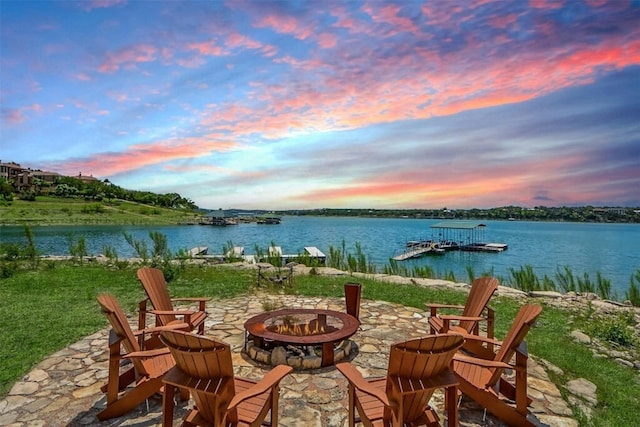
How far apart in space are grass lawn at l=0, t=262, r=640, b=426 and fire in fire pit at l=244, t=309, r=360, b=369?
2194 mm

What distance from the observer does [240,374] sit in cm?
342

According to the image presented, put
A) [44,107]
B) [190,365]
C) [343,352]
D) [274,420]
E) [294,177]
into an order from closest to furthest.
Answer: [190,365] → [274,420] → [343,352] → [44,107] → [294,177]

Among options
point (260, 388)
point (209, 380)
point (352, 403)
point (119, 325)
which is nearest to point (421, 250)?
point (352, 403)

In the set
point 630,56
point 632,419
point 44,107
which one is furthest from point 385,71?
point 44,107

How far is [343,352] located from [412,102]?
7.71m

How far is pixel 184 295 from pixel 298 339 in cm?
414

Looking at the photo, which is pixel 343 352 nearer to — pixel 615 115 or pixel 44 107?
pixel 44 107

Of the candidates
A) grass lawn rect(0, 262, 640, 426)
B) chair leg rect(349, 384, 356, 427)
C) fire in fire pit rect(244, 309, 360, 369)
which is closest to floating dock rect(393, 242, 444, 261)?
grass lawn rect(0, 262, 640, 426)

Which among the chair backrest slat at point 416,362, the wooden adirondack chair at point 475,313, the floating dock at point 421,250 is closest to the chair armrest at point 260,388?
the chair backrest slat at point 416,362

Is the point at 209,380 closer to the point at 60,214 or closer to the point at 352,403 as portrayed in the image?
the point at 352,403

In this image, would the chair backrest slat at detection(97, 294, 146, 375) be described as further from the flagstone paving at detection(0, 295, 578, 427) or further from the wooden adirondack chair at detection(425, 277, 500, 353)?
the wooden adirondack chair at detection(425, 277, 500, 353)

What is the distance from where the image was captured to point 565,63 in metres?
7.59

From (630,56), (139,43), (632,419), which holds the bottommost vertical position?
(632,419)

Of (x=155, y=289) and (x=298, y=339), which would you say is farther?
(x=155, y=289)
